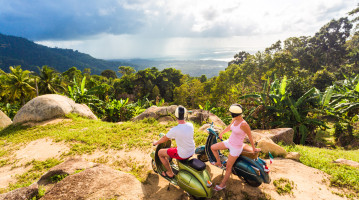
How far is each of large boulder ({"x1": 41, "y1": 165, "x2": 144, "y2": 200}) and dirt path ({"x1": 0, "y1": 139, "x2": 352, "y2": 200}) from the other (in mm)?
383

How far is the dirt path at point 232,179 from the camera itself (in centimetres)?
392

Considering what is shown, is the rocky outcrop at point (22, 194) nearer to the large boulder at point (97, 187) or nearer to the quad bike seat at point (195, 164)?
the large boulder at point (97, 187)

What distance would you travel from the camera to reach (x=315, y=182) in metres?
4.41

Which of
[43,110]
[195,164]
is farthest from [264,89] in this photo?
[43,110]

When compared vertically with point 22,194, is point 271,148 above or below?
below

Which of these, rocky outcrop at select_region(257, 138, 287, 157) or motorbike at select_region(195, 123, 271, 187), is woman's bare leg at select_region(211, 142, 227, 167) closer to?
motorbike at select_region(195, 123, 271, 187)

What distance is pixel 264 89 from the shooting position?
1094 centimetres

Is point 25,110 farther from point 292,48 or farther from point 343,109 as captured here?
point 292,48

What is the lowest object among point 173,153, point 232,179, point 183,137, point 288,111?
point 232,179

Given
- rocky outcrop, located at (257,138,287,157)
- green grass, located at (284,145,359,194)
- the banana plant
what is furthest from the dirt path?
the banana plant

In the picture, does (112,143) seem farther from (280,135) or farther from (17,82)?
(17,82)

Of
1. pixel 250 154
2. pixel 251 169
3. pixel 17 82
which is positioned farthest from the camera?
pixel 17 82

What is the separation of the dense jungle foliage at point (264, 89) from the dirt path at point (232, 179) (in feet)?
16.0

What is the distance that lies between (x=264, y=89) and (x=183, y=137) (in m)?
9.03
